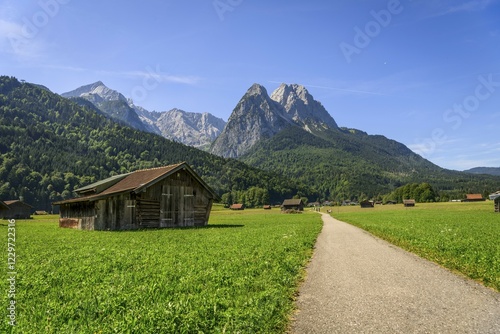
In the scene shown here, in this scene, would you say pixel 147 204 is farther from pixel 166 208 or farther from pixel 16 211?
pixel 16 211

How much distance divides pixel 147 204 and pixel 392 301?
→ 33443 mm

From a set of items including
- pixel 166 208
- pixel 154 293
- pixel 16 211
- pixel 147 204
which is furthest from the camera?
pixel 16 211

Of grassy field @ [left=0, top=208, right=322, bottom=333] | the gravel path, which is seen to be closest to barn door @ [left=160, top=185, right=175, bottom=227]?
grassy field @ [left=0, top=208, right=322, bottom=333]

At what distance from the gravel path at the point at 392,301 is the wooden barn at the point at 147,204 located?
27783 millimetres

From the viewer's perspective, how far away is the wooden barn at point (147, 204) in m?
36.9

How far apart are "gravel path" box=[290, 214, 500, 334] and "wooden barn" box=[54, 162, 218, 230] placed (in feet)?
91.2


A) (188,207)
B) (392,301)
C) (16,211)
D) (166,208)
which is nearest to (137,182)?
(166,208)

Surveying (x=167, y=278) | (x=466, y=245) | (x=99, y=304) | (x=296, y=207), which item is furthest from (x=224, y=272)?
(x=296, y=207)

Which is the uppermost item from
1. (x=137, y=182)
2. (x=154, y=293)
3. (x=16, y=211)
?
(x=137, y=182)

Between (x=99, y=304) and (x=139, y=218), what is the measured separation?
3103 centimetres

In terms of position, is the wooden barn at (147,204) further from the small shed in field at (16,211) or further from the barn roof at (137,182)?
the small shed in field at (16,211)

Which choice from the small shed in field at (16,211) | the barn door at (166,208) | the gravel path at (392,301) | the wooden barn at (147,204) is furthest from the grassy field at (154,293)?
the small shed in field at (16,211)

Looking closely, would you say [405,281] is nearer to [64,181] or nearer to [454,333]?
[454,333]

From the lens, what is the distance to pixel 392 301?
911cm
